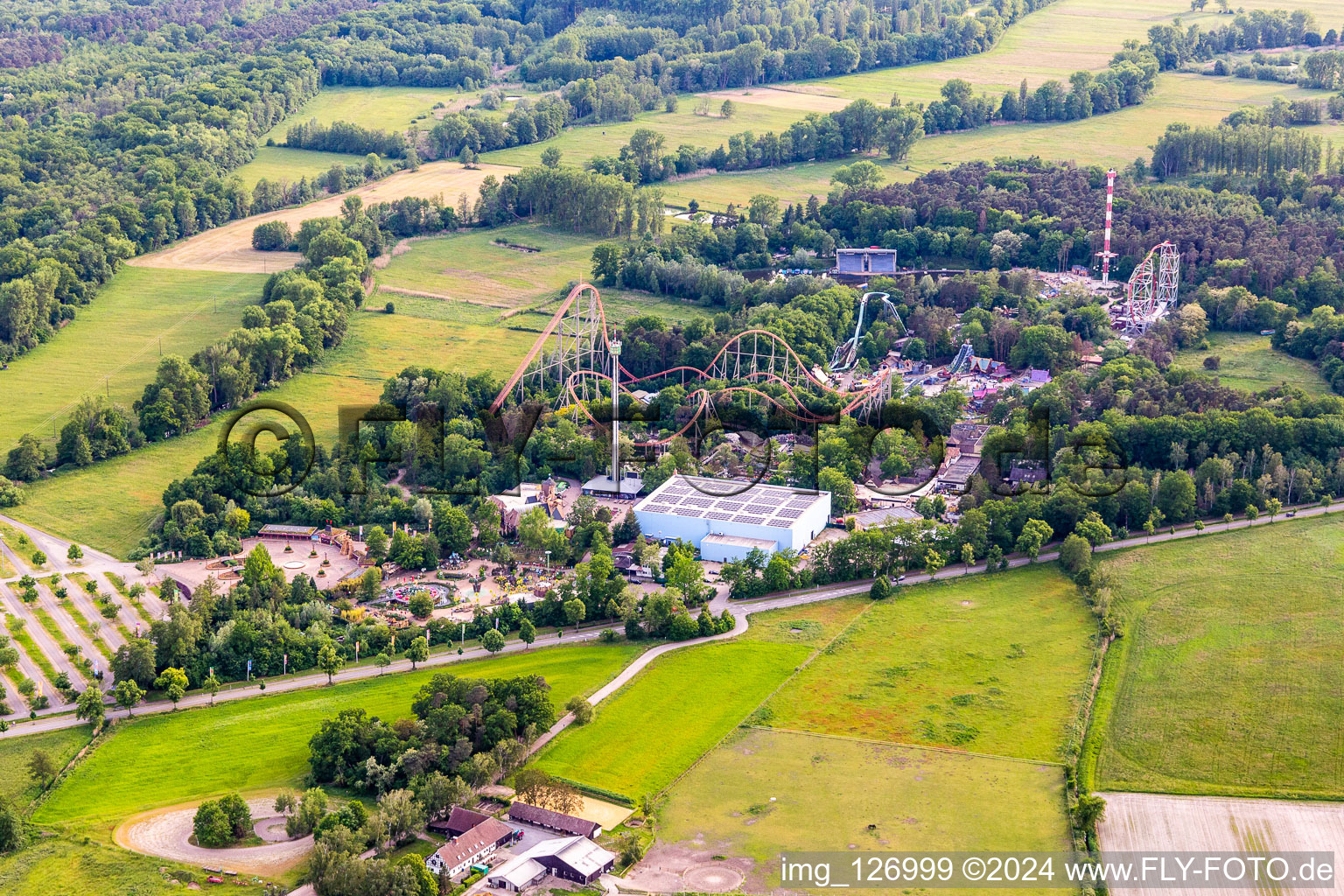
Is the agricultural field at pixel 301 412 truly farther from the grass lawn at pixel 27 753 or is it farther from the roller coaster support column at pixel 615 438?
the grass lawn at pixel 27 753

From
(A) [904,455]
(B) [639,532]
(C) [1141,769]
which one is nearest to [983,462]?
(A) [904,455]

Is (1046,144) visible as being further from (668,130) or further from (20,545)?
(20,545)

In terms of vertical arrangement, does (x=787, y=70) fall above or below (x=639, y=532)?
above

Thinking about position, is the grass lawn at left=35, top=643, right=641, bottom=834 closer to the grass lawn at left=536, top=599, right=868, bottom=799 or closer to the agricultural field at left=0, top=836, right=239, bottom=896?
the agricultural field at left=0, top=836, right=239, bottom=896

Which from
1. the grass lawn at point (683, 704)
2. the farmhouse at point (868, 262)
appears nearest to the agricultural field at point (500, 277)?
the farmhouse at point (868, 262)

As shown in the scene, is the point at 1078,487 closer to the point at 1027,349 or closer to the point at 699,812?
the point at 1027,349

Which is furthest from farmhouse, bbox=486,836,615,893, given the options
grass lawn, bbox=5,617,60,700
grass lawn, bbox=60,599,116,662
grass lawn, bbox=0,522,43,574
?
grass lawn, bbox=0,522,43,574
